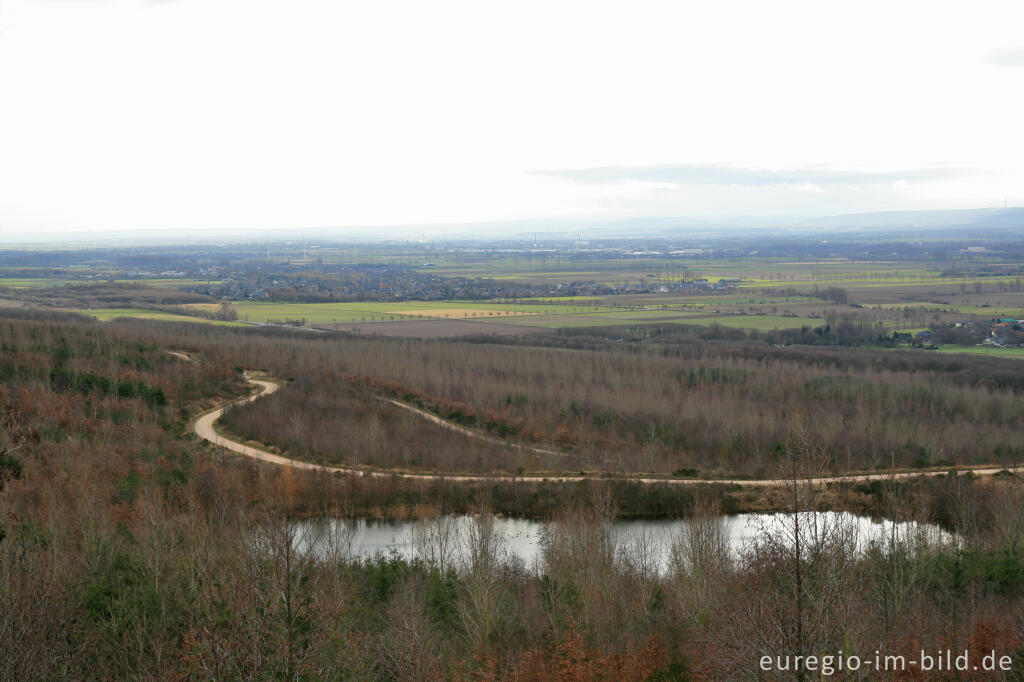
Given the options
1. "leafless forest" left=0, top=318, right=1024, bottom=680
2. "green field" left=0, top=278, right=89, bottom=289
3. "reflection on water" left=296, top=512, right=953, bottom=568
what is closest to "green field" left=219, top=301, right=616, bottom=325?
"leafless forest" left=0, top=318, right=1024, bottom=680

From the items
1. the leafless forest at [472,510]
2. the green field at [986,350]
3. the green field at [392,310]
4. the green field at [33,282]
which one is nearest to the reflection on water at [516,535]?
the leafless forest at [472,510]

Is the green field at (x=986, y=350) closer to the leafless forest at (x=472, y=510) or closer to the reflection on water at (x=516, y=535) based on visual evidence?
the leafless forest at (x=472, y=510)

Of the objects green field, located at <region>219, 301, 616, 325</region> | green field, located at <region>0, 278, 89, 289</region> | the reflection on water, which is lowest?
the reflection on water

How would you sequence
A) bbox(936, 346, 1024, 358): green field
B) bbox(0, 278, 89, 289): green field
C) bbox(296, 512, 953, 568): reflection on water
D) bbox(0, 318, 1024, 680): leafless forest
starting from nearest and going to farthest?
1. bbox(0, 318, 1024, 680): leafless forest
2. bbox(296, 512, 953, 568): reflection on water
3. bbox(936, 346, 1024, 358): green field
4. bbox(0, 278, 89, 289): green field

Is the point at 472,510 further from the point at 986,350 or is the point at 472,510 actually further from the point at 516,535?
the point at 986,350

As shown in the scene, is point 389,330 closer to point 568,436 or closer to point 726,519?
point 568,436

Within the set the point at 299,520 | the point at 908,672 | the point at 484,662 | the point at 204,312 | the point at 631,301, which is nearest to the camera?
the point at 908,672

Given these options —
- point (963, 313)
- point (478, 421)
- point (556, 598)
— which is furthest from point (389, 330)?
point (556, 598)

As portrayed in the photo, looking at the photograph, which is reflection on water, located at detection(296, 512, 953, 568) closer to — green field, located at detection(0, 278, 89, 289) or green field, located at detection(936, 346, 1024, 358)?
green field, located at detection(936, 346, 1024, 358)
